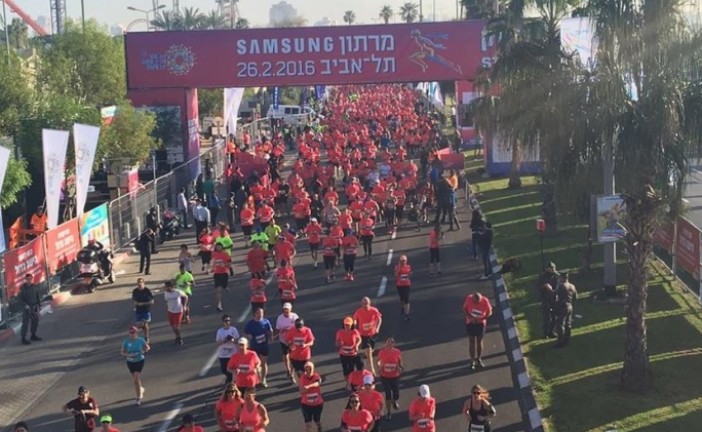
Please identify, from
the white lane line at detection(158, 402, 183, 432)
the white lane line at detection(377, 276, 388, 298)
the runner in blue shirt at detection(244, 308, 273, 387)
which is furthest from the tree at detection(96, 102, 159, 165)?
the white lane line at detection(158, 402, 183, 432)

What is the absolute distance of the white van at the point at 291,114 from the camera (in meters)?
67.8

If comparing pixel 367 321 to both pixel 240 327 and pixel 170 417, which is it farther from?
pixel 240 327

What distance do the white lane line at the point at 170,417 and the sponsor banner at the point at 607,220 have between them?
8.68 metres

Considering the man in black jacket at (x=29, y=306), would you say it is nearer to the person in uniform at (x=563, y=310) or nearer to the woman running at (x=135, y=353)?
the woman running at (x=135, y=353)

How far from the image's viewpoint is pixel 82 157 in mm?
25516

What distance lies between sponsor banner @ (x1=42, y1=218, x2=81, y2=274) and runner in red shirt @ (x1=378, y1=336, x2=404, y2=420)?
11826 mm

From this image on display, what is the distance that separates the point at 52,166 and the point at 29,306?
4.78 meters

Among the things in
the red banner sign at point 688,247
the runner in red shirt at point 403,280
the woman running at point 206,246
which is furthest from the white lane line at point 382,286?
the red banner sign at point 688,247

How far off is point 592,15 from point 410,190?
61.7ft

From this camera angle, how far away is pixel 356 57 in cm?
3881

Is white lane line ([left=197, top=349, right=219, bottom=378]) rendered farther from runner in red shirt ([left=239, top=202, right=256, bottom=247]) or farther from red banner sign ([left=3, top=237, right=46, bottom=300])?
runner in red shirt ([left=239, top=202, right=256, bottom=247])

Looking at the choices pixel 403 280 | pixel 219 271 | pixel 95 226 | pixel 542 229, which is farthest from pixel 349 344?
pixel 95 226

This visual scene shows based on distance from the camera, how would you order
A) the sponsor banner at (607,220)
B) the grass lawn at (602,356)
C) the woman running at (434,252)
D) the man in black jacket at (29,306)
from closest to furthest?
the grass lawn at (602,356), the sponsor banner at (607,220), the man in black jacket at (29,306), the woman running at (434,252)

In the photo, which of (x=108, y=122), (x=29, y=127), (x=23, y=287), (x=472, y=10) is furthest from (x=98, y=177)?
(x=472, y=10)
